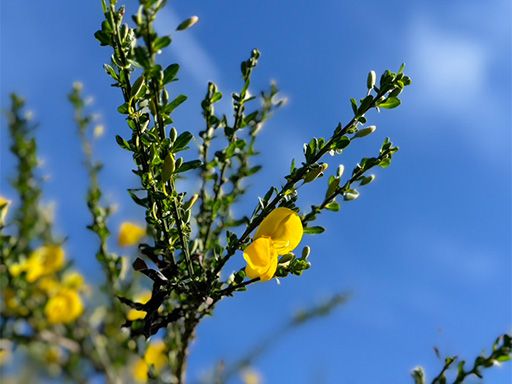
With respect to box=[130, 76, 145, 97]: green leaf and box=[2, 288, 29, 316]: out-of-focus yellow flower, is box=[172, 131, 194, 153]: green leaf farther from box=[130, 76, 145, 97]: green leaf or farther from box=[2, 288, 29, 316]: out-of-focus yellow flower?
box=[2, 288, 29, 316]: out-of-focus yellow flower

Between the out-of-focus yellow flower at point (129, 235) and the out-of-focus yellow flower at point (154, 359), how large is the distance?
36cm

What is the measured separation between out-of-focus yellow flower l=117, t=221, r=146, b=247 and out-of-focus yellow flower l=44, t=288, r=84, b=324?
0.24m

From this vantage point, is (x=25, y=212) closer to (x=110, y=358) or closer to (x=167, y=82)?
(x=110, y=358)

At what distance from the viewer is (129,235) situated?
6.95 feet

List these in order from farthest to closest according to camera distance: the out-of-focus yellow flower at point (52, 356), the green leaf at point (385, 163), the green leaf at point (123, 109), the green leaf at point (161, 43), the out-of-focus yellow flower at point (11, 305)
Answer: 1. the out-of-focus yellow flower at point (52, 356)
2. the out-of-focus yellow flower at point (11, 305)
3. the green leaf at point (385, 163)
4. the green leaf at point (123, 109)
5. the green leaf at point (161, 43)

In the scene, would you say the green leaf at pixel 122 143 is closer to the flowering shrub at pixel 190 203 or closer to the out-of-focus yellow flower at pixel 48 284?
the flowering shrub at pixel 190 203

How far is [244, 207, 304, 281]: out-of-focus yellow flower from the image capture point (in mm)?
945

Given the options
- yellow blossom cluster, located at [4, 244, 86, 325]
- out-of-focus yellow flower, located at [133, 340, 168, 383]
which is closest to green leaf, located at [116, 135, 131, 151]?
out-of-focus yellow flower, located at [133, 340, 168, 383]

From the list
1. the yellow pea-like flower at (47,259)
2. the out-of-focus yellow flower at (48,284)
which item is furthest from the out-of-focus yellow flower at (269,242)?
the out-of-focus yellow flower at (48,284)

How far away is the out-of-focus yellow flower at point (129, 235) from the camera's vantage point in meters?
2.11

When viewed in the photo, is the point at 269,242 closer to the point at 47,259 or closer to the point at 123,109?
the point at 123,109

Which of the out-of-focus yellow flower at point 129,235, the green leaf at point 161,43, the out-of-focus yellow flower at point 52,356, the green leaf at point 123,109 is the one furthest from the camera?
the out-of-focus yellow flower at point 52,356

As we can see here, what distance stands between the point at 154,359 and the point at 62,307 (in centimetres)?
36

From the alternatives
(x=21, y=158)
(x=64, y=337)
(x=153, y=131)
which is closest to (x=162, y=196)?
(x=153, y=131)
